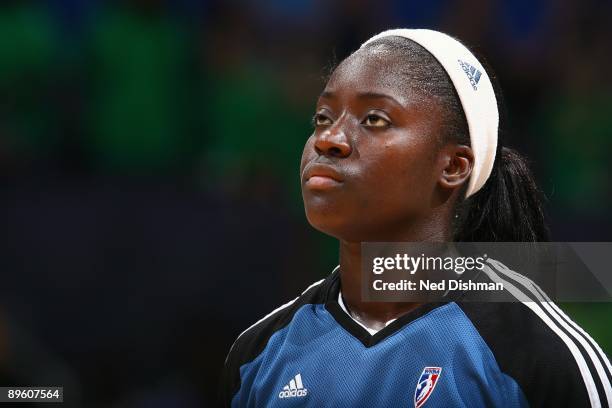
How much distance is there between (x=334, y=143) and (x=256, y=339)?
2.07ft

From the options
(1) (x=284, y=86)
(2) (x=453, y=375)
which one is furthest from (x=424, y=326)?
(1) (x=284, y=86)

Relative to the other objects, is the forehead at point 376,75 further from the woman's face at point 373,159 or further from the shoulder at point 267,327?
the shoulder at point 267,327

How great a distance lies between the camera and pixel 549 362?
7.39 ft

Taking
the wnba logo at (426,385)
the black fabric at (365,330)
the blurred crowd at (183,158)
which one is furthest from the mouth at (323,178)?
the blurred crowd at (183,158)

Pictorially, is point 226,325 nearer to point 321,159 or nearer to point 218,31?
point 218,31

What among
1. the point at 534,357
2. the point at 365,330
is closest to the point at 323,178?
the point at 365,330

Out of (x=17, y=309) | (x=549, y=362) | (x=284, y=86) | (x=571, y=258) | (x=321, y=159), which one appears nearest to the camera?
(x=549, y=362)

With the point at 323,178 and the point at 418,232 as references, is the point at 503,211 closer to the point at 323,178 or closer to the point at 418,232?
the point at 418,232

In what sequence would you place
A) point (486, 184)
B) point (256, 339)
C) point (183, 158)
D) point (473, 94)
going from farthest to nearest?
point (183, 158) → point (256, 339) → point (486, 184) → point (473, 94)

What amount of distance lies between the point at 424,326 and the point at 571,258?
475 millimetres

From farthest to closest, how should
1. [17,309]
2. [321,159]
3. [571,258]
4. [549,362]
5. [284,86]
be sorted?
[284,86]
[17,309]
[571,258]
[321,159]
[549,362]

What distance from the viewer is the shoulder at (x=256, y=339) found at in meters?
2.70

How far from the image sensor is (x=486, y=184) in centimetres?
261

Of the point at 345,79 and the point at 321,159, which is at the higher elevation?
the point at 345,79
